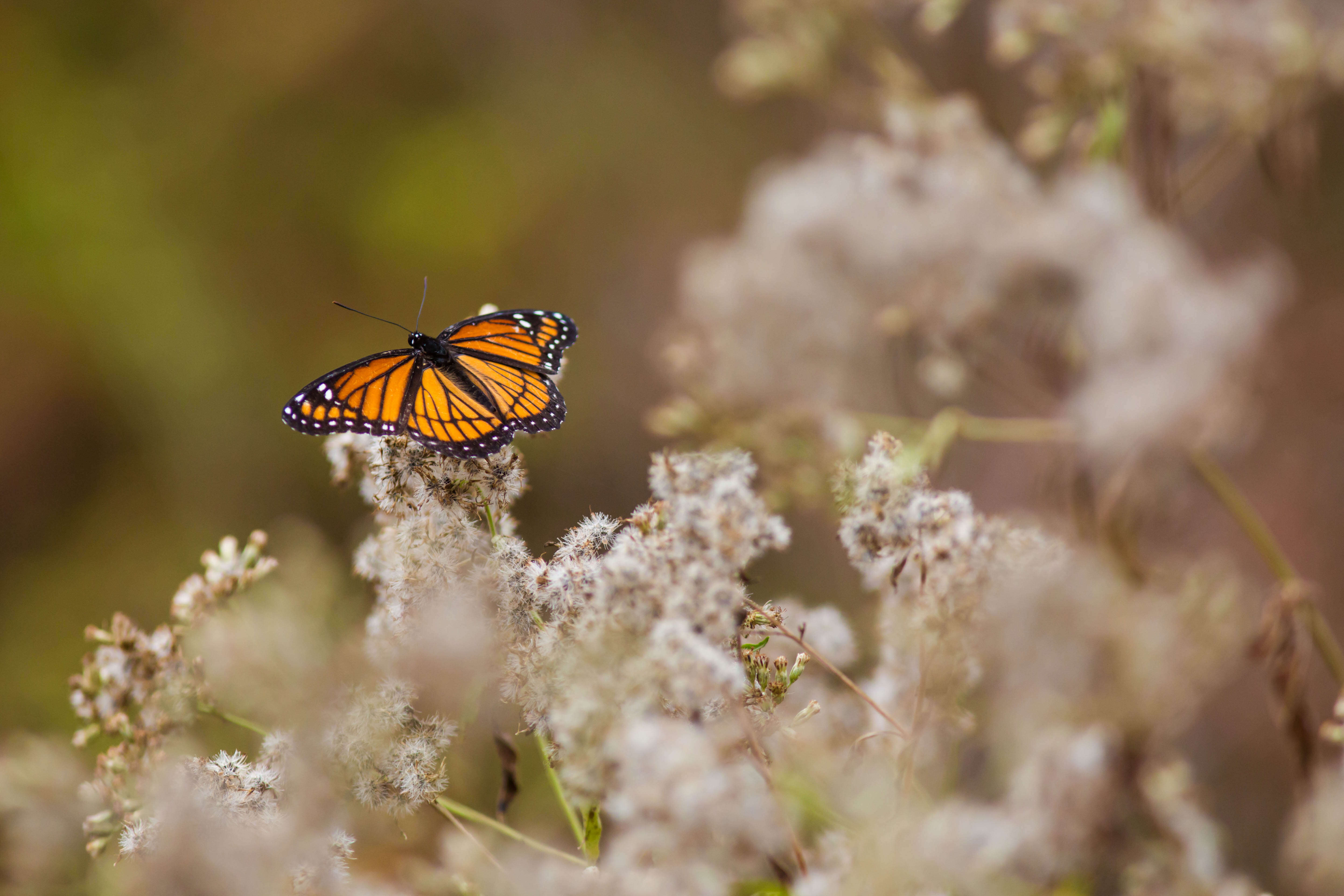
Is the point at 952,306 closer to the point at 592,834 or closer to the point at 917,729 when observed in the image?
the point at 917,729

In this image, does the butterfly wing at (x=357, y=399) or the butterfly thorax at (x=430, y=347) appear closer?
the butterfly wing at (x=357, y=399)

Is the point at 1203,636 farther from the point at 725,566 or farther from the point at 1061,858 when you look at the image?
the point at 725,566

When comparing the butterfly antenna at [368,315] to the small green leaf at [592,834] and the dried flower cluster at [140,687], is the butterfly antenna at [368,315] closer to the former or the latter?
the dried flower cluster at [140,687]

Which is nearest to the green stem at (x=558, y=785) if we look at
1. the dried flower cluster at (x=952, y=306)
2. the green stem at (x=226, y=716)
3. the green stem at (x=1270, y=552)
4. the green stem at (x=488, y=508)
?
the green stem at (x=488, y=508)

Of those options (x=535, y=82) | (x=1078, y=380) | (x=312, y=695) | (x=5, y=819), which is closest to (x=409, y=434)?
(x=312, y=695)

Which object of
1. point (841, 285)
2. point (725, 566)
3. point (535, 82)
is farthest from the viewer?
point (535, 82)

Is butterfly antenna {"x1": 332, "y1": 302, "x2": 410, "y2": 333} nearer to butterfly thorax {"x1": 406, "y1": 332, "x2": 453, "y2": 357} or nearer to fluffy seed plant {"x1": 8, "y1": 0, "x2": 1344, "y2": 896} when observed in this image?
butterfly thorax {"x1": 406, "y1": 332, "x2": 453, "y2": 357}
